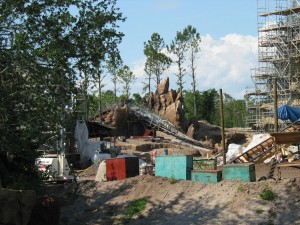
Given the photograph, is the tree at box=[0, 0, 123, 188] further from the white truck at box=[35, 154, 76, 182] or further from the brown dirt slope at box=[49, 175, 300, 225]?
the white truck at box=[35, 154, 76, 182]

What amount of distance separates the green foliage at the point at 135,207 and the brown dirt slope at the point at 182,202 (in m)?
0.19

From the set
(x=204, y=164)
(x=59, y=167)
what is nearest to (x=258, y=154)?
(x=204, y=164)

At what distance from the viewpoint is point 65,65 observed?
17016mm

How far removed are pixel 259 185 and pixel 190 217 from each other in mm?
2611

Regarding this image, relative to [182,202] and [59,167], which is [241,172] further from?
[59,167]

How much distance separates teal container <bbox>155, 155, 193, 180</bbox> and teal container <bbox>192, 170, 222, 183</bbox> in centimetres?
58

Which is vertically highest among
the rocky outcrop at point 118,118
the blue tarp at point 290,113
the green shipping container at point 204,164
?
the rocky outcrop at point 118,118

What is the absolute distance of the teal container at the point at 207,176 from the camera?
20.5 meters

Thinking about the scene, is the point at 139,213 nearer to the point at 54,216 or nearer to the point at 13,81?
the point at 54,216

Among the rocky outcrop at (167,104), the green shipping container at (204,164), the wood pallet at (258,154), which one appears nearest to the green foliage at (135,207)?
the green shipping container at (204,164)

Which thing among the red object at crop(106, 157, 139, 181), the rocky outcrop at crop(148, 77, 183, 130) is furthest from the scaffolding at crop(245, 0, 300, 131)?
the red object at crop(106, 157, 139, 181)

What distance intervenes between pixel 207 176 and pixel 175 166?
6.17 feet

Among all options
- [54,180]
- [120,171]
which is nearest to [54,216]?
[120,171]

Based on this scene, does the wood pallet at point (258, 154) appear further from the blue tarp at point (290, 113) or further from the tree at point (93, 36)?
the tree at point (93, 36)
